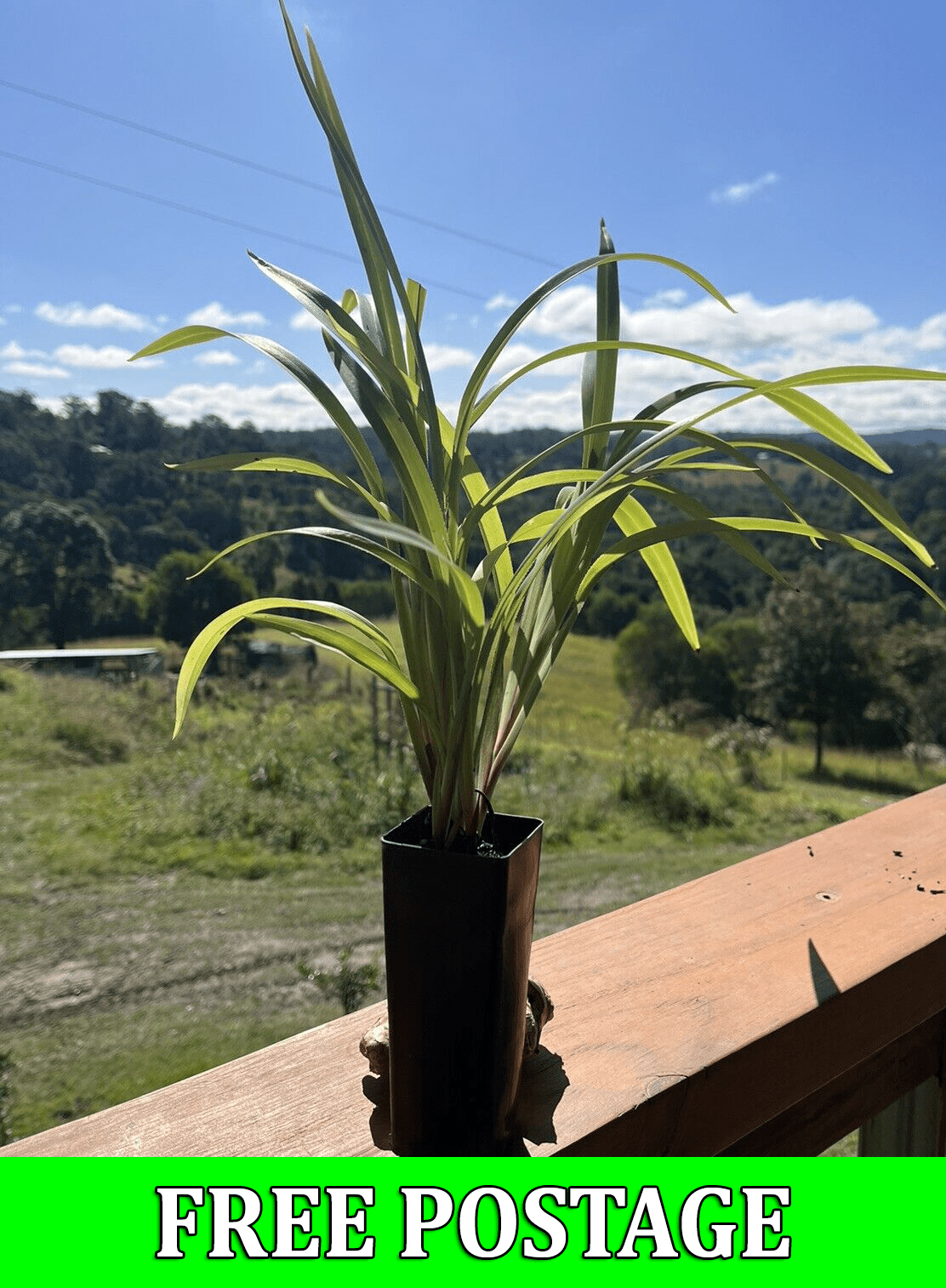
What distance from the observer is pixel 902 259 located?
9.02 m

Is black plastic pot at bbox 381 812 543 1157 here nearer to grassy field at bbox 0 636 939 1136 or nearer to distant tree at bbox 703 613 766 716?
grassy field at bbox 0 636 939 1136

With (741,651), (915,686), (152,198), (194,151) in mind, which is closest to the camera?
(194,151)

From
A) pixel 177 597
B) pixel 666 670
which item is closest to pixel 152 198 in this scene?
pixel 177 597

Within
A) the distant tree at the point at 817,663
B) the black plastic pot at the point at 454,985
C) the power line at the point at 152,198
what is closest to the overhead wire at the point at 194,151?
the power line at the point at 152,198

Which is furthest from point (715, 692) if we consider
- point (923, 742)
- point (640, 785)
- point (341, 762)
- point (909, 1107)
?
point (909, 1107)

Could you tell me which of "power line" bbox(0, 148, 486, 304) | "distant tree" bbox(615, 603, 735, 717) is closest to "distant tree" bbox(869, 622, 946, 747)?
"distant tree" bbox(615, 603, 735, 717)

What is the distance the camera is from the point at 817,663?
10891mm

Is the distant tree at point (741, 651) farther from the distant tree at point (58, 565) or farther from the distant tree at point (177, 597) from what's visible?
the distant tree at point (58, 565)

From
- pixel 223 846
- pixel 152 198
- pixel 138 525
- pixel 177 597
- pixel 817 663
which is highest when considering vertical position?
pixel 152 198

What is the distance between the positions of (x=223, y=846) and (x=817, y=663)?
8.19 meters

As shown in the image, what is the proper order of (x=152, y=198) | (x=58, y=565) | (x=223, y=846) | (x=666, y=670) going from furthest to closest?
(x=666, y=670) → (x=152, y=198) → (x=58, y=565) → (x=223, y=846)

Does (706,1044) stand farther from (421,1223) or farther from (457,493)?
(457,493)

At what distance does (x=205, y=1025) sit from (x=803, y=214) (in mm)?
10141

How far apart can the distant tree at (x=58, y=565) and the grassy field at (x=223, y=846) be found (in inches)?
24.0
